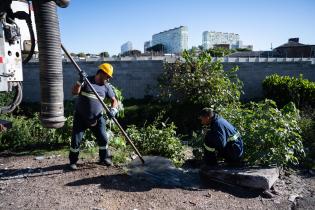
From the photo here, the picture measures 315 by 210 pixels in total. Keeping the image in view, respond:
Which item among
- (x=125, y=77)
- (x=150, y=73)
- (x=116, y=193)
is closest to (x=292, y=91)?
(x=150, y=73)

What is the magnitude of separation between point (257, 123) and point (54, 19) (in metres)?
3.75

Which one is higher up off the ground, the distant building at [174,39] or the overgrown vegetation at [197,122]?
the distant building at [174,39]

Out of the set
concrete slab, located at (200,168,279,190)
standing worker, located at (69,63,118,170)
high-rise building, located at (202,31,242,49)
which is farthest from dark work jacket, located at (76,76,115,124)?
high-rise building, located at (202,31,242,49)

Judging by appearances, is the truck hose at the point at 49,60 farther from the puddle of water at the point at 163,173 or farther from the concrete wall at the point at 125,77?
the concrete wall at the point at 125,77

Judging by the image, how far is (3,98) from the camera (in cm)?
1073

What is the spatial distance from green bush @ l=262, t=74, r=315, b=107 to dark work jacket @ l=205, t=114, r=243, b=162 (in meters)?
5.49

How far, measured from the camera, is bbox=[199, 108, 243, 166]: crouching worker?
5.23 meters

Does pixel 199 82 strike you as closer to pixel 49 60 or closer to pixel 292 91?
pixel 292 91

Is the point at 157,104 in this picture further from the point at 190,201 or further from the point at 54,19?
the point at 54,19

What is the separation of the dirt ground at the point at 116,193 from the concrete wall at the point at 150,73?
23.9 ft

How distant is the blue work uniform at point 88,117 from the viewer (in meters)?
5.52

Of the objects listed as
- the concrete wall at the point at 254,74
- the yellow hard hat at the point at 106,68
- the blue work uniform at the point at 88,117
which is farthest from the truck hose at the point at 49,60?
the concrete wall at the point at 254,74

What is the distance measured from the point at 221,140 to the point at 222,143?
0.05 metres

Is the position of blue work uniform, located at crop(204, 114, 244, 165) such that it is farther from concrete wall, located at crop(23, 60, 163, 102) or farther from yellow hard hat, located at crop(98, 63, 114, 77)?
concrete wall, located at crop(23, 60, 163, 102)
